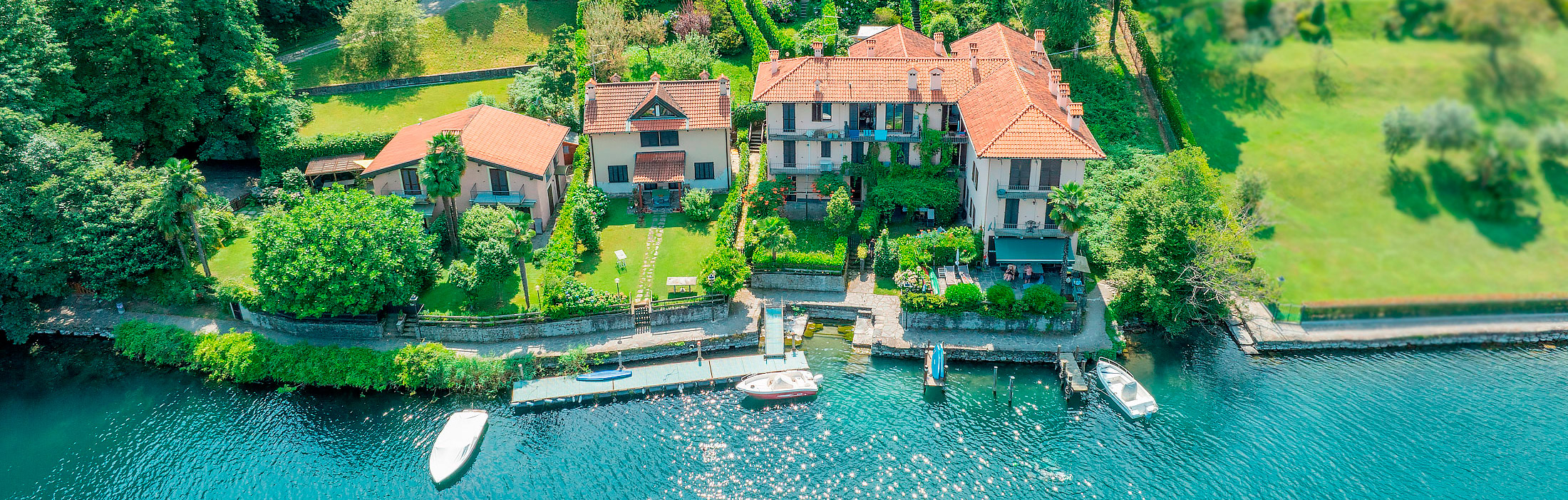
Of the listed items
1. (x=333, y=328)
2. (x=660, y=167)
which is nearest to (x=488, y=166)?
(x=660, y=167)

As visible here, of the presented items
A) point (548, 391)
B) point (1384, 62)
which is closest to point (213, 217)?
point (548, 391)

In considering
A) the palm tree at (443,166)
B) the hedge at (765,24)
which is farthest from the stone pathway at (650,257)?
the hedge at (765,24)

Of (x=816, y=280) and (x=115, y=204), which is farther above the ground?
(x=115, y=204)

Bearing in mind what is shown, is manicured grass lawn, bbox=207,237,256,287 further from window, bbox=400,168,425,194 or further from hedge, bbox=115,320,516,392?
window, bbox=400,168,425,194

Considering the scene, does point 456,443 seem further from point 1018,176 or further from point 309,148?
point 1018,176

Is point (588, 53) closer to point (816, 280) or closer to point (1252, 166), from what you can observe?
point (816, 280)

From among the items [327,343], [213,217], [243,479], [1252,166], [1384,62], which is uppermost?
[1384,62]
